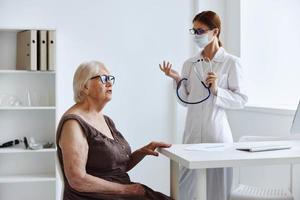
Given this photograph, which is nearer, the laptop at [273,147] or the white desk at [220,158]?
the white desk at [220,158]

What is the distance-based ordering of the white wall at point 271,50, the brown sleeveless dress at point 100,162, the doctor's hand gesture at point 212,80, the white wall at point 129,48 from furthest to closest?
the white wall at point 129,48, the white wall at point 271,50, the doctor's hand gesture at point 212,80, the brown sleeveless dress at point 100,162

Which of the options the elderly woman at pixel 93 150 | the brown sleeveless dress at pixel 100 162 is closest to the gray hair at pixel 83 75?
the elderly woman at pixel 93 150

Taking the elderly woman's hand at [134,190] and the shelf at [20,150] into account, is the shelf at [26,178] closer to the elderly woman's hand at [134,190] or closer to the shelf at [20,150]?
the shelf at [20,150]

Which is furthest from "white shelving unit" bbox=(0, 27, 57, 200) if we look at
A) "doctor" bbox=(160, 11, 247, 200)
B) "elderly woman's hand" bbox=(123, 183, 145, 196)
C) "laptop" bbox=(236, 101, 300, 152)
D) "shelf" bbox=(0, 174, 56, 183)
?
"laptop" bbox=(236, 101, 300, 152)

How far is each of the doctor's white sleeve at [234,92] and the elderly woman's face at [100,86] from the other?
0.80m

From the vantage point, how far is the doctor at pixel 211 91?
9.12ft

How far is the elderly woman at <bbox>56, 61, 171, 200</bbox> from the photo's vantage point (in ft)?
6.54

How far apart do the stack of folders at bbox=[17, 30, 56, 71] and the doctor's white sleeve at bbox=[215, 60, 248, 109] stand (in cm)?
143

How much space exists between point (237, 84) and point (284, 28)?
1.23 m

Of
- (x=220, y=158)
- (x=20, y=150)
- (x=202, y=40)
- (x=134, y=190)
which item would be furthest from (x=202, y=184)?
(x=20, y=150)

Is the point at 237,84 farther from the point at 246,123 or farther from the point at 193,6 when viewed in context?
the point at 193,6

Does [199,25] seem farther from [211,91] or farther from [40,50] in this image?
[40,50]

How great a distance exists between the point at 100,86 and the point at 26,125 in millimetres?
1830

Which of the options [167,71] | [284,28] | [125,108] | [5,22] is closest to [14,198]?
[125,108]
